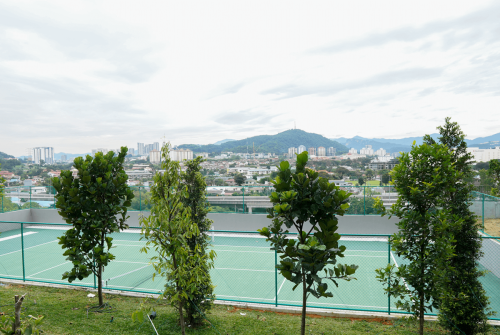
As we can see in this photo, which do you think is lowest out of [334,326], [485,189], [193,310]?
[334,326]

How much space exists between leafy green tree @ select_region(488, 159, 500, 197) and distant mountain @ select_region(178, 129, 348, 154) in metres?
47.4

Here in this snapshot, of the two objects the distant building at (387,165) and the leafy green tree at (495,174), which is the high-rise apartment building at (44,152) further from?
the leafy green tree at (495,174)

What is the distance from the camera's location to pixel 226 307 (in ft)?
21.3

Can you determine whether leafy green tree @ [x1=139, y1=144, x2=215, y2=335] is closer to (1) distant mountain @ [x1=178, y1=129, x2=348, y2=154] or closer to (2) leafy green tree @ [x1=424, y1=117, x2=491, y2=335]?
(2) leafy green tree @ [x1=424, y1=117, x2=491, y2=335]

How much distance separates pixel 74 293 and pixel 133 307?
6.61ft

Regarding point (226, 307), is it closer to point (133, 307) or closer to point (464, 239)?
point (133, 307)

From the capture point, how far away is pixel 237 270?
10844mm

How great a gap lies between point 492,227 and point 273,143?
189ft

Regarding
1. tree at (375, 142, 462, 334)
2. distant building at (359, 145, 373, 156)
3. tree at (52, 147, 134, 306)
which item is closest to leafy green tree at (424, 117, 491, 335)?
tree at (375, 142, 462, 334)

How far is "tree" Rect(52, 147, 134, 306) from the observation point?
5828mm

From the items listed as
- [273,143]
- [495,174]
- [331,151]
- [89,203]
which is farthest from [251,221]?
[331,151]

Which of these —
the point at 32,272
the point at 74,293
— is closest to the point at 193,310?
the point at 74,293

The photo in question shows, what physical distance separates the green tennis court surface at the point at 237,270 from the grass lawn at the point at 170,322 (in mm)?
832

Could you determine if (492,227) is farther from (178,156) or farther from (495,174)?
(178,156)
